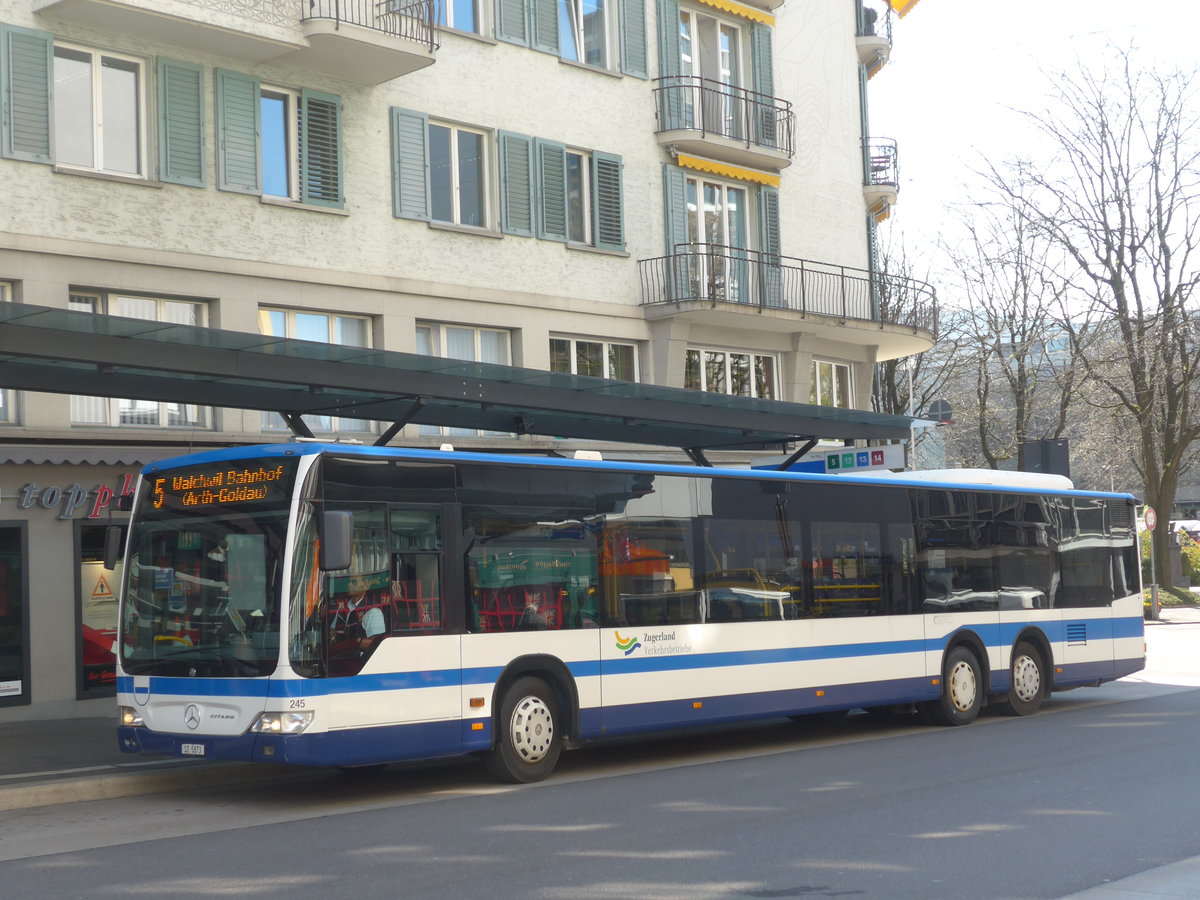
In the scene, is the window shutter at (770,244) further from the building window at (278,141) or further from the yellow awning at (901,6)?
the building window at (278,141)

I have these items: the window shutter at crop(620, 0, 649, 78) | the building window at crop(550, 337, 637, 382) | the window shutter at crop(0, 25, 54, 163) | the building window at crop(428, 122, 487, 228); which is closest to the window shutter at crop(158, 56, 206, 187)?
the window shutter at crop(0, 25, 54, 163)

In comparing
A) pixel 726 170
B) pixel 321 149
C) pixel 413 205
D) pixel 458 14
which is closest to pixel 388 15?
pixel 321 149

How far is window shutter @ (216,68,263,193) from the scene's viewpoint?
62.0 feet

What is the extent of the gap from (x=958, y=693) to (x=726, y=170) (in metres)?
12.7

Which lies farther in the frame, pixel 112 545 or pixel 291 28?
pixel 291 28

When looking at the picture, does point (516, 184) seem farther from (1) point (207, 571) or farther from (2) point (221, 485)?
(1) point (207, 571)

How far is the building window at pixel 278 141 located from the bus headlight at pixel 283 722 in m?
10.3

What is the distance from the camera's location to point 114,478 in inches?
698

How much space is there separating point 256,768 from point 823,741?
5977 mm

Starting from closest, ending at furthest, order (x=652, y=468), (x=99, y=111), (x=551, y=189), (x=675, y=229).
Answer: (x=652, y=468) → (x=99, y=111) → (x=551, y=189) → (x=675, y=229)

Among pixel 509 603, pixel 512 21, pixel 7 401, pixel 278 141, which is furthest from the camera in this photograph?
pixel 512 21

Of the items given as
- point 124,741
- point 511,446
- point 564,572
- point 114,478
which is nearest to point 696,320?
point 511,446

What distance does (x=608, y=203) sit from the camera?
79.9 ft

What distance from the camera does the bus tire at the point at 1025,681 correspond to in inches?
687
